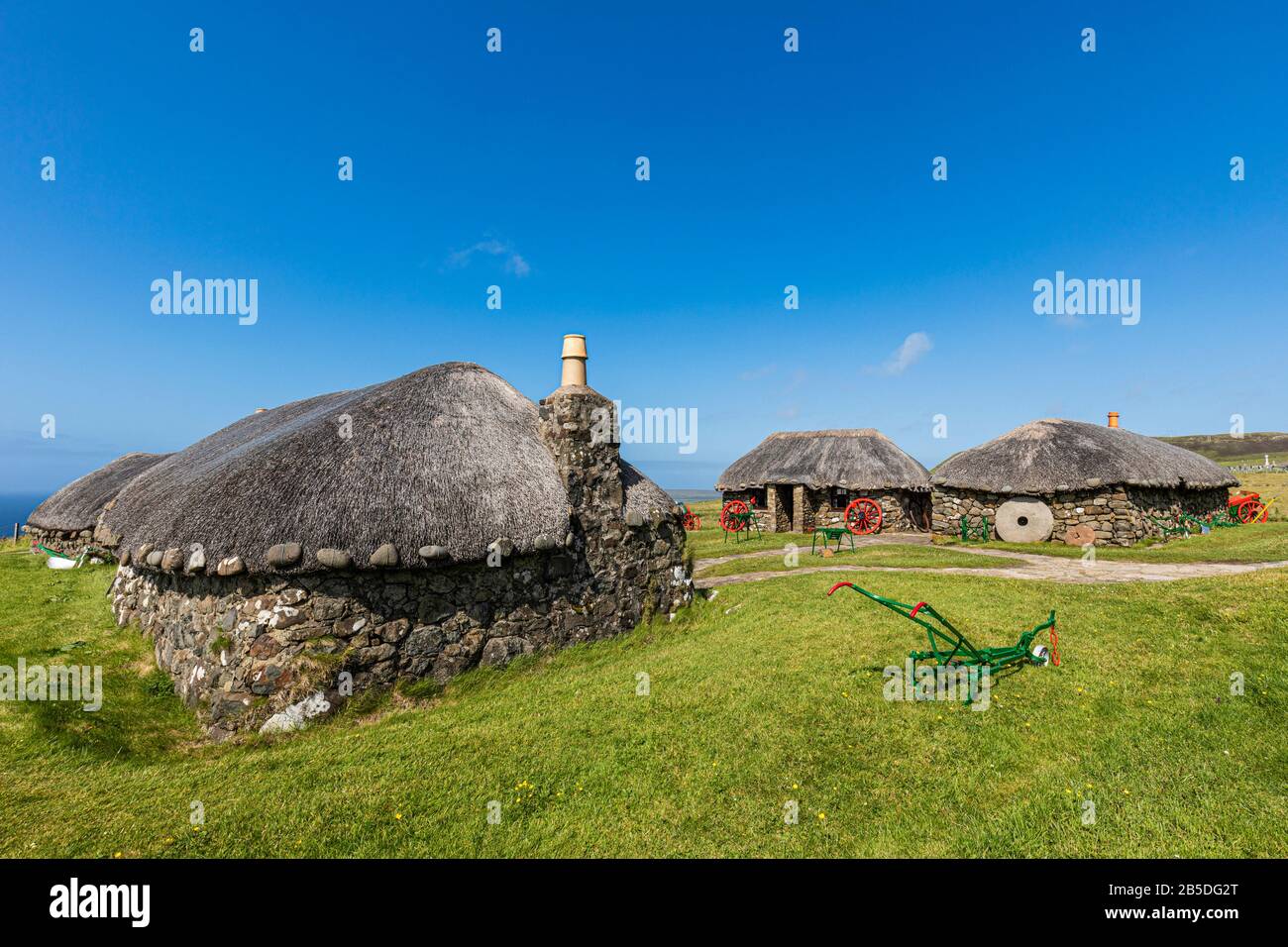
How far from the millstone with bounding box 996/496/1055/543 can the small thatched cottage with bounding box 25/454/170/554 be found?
35.6 m

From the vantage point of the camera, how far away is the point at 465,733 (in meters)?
7.27

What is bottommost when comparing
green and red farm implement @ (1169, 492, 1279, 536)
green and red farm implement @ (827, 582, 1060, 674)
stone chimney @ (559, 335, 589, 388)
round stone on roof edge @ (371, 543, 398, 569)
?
green and red farm implement @ (827, 582, 1060, 674)

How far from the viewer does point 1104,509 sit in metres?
20.8

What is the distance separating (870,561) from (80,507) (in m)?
30.9

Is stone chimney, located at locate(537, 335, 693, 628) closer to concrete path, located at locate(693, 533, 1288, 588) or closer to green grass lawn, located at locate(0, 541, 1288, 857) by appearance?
green grass lawn, located at locate(0, 541, 1288, 857)

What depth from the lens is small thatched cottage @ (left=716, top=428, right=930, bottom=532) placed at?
28266 millimetres

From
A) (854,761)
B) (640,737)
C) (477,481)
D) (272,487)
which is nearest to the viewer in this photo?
(854,761)

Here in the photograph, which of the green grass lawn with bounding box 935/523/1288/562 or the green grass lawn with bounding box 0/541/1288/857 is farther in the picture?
the green grass lawn with bounding box 935/523/1288/562

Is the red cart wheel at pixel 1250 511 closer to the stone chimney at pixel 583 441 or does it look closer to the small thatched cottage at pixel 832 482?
the small thatched cottage at pixel 832 482

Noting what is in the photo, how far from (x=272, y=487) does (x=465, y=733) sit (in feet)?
16.5

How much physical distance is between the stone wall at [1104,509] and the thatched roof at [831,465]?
156 inches

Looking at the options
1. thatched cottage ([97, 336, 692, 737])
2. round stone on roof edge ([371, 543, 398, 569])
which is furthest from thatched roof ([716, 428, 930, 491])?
round stone on roof edge ([371, 543, 398, 569])
